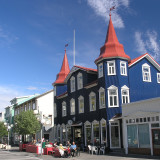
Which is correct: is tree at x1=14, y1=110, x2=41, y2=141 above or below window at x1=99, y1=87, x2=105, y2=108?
below

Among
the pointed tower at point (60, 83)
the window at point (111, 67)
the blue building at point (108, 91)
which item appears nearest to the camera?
the blue building at point (108, 91)

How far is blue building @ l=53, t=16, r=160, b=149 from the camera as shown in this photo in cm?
2427

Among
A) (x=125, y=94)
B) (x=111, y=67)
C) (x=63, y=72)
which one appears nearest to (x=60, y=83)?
(x=63, y=72)

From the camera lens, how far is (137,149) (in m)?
20.2

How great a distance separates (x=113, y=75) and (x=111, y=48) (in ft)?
9.87

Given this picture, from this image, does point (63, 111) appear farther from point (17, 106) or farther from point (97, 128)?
point (17, 106)

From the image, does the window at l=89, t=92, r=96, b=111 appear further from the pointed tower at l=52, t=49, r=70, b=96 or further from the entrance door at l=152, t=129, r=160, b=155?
the entrance door at l=152, t=129, r=160, b=155

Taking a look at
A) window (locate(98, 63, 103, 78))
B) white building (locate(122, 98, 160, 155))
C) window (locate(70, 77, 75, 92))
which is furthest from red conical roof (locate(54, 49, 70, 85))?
white building (locate(122, 98, 160, 155))

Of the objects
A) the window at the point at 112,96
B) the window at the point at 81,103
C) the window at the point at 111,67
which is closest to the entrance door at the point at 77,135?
the window at the point at 81,103

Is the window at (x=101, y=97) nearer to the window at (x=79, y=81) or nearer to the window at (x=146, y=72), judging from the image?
the window at (x=79, y=81)

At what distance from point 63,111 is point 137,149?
15754 millimetres

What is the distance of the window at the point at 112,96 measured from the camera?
24.3m

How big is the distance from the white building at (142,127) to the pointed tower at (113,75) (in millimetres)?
2204

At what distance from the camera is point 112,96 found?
2450 cm
